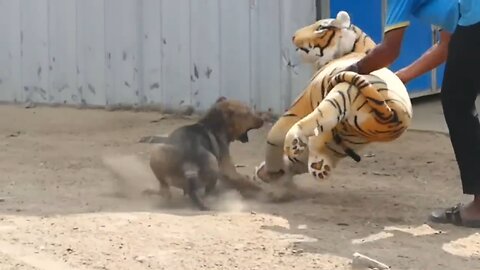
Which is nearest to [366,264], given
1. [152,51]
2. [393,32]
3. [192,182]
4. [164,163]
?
[393,32]

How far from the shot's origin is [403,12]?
5.45 meters

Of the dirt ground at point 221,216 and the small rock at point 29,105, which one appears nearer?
the dirt ground at point 221,216

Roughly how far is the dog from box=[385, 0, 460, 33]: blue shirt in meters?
1.50

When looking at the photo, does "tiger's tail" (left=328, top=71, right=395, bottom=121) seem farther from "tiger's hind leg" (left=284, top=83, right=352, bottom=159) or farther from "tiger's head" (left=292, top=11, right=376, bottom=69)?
"tiger's head" (left=292, top=11, right=376, bottom=69)

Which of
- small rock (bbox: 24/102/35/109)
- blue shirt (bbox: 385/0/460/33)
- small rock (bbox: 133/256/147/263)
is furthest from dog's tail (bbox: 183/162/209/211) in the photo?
small rock (bbox: 24/102/35/109)

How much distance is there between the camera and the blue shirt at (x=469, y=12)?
5422mm

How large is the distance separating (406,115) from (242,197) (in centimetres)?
125

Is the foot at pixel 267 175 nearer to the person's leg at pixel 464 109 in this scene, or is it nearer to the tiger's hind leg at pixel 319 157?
the tiger's hind leg at pixel 319 157

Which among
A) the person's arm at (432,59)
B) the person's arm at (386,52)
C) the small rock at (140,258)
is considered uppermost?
the person's arm at (386,52)

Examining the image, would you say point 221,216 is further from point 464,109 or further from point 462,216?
point 464,109

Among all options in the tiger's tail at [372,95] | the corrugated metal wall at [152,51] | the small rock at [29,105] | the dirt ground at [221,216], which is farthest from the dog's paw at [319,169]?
the small rock at [29,105]

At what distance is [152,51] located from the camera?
34.7 feet

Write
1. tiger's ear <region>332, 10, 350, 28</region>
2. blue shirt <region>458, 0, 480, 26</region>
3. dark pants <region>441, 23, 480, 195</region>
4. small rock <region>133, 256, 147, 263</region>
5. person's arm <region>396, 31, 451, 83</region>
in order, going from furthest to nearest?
tiger's ear <region>332, 10, 350, 28</region> → person's arm <region>396, 31, 451, 83</region> → dark pants <region>441, 23, 480, 195</region> → blue shirt <region>458, 0, 480, 26</region> → small rock <region>133, 256, 147, 263</region>

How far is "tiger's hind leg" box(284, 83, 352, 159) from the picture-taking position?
566cm
